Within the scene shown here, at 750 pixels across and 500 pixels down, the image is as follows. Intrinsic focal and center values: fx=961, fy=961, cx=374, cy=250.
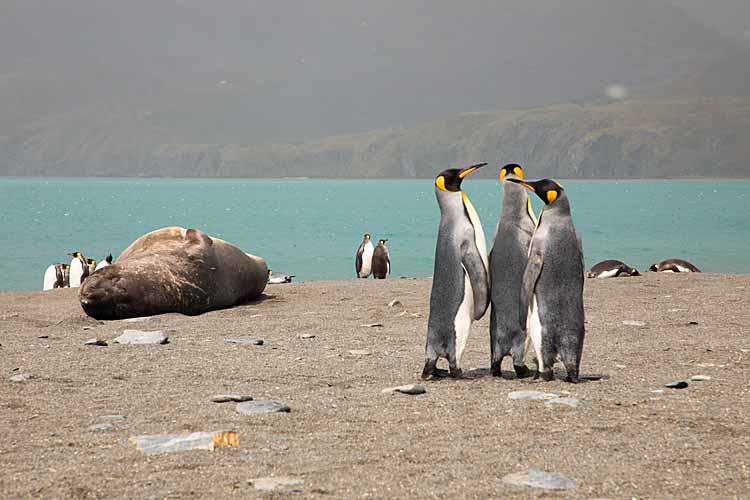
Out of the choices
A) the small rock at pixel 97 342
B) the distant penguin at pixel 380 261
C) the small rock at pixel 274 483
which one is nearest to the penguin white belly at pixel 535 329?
the small rock at pixel 274 483

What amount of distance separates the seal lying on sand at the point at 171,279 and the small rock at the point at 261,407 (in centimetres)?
623

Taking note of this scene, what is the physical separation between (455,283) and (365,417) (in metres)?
1.64

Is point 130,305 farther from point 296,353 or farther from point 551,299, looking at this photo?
point 551,299

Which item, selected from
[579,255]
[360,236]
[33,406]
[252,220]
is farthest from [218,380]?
[252,220]

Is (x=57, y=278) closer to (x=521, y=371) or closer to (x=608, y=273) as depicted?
(x=608, y=273)

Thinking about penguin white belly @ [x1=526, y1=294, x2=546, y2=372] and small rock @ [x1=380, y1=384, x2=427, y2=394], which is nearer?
small rock @ [x1=380, y1=384, x2=427, y2=394]

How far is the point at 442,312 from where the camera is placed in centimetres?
741

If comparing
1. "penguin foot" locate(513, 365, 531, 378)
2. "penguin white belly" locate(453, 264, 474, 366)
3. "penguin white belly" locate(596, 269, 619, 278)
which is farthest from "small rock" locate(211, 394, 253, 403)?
"penguin white belly" locate(596, 269, 619, 278)

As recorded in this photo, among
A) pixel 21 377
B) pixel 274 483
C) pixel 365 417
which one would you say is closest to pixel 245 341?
pixel 21 377

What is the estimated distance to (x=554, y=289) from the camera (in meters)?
7.25

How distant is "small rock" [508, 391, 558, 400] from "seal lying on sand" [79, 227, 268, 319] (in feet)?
22.5

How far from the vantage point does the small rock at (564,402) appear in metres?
6.33

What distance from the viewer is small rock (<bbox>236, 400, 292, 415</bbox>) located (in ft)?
20.5

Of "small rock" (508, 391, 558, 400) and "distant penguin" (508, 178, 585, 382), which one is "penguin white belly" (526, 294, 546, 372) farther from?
"small rock" (508, 391, 558, 400)
